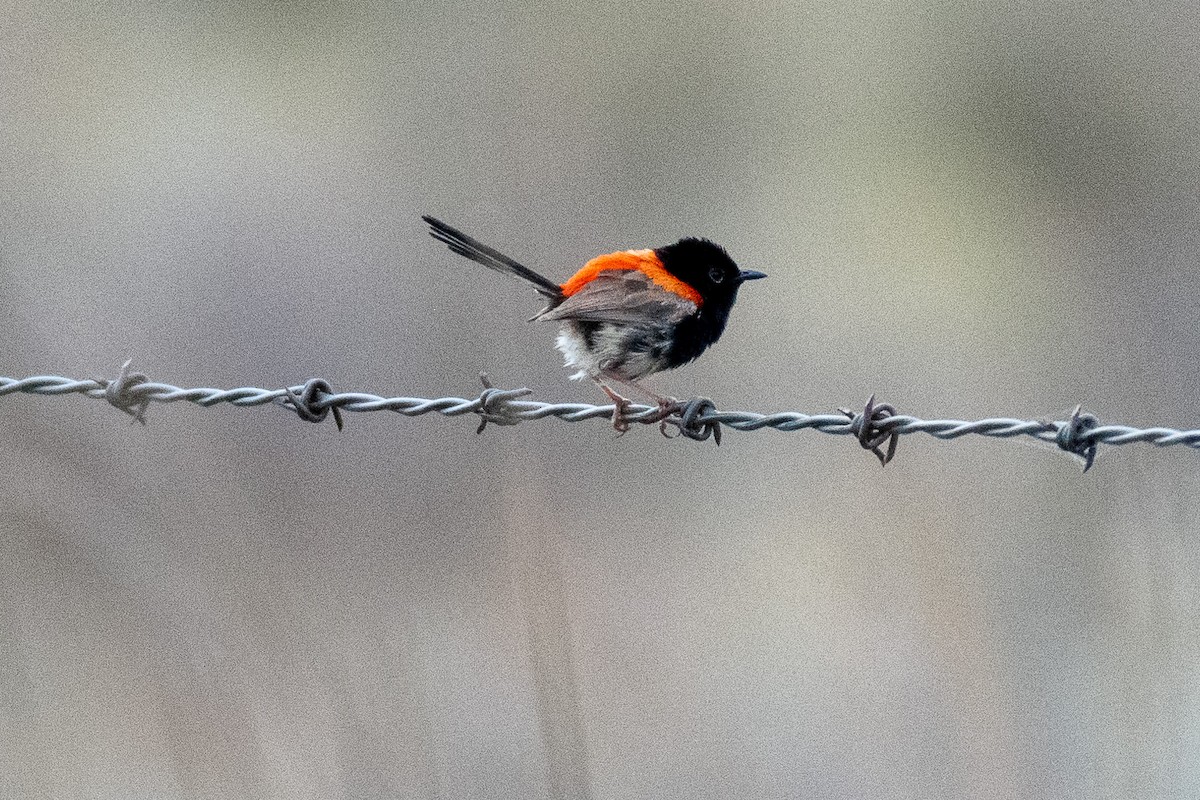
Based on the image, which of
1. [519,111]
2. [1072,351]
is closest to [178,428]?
[519,111]

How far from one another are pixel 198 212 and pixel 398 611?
3.43 meters

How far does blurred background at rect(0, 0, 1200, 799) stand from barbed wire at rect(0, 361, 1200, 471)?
1.20 ft

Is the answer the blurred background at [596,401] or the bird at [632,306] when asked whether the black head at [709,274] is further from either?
the blurred background at [596,401]

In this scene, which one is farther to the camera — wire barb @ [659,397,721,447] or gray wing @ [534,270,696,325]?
gray wing @ [534,270,696,325]

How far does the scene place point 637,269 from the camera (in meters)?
4.92

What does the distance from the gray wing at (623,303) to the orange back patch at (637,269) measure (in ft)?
0.16

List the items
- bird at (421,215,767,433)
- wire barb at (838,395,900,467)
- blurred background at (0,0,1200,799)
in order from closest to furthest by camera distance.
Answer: wire barb at (838,395,900,467)
blurred background at (0,0,1200,799)
bird at (421,215,767,433)

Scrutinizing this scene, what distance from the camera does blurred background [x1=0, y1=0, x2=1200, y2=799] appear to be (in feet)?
14.5

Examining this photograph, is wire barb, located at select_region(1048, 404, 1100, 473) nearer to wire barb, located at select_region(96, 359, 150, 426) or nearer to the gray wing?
the gray wing

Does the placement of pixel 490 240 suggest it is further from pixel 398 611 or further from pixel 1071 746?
pixel 1071 746

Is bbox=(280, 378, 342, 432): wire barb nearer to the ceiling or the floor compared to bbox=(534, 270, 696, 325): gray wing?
nearer to the floor

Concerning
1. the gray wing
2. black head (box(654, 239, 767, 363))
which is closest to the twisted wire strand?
the gray wing

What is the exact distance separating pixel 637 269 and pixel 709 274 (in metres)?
0.33

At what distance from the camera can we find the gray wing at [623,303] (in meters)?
4.53
